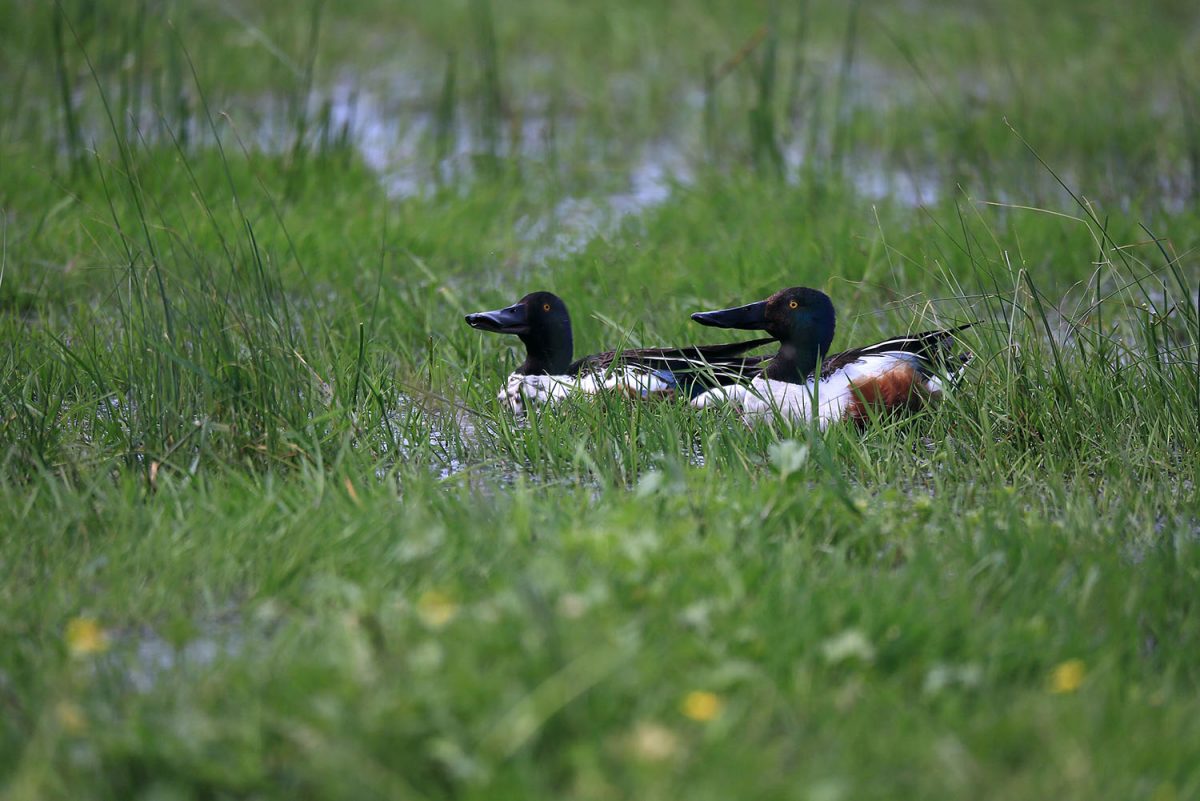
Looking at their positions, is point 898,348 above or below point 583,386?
above

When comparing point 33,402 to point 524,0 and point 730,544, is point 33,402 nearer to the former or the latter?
point 730,544

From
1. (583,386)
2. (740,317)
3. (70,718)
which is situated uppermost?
(740,317)

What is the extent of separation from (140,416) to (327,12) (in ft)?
23.9

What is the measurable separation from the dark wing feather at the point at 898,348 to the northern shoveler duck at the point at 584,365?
24 cm

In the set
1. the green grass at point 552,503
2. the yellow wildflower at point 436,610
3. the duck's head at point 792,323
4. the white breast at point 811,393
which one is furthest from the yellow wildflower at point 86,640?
the duck's head at point 792,323

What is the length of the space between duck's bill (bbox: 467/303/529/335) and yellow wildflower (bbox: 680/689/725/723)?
210cm

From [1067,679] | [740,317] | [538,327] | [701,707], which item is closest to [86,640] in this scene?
[701,707]

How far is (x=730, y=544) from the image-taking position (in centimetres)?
271

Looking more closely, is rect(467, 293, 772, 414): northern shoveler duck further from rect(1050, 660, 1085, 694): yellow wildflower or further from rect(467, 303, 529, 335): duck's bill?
rect(1050, 660, 1085, 694): yellow wildflower

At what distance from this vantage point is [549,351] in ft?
13.5

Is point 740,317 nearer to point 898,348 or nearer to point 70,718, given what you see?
point 898,348

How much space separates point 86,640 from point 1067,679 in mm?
1733

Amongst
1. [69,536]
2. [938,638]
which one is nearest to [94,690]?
[69,536]

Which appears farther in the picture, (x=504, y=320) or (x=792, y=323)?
(x=504, y=320)
